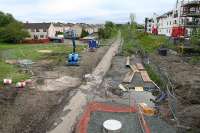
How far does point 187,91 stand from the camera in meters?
17.9

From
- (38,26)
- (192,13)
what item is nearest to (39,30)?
(38,26)

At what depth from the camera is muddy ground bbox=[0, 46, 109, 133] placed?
40.7 feet

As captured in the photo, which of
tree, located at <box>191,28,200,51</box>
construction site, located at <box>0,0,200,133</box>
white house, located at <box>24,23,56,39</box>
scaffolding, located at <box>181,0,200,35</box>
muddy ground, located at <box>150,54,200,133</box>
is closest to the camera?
construction site, located at <box>0,0,200,133</box>

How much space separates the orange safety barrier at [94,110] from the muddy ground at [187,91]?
250 centimetres

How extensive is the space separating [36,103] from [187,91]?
9.58 metres

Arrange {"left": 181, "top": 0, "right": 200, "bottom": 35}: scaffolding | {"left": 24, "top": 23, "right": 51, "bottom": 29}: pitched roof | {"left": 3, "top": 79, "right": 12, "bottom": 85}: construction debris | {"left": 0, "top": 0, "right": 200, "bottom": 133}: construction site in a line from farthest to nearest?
1. {"left": 24, "top": 23, "right": 51, "bottom": 29}: pitched roof
2. {"left": 181, "top": 0, "right": 200, "bottom": 35}: scaffolding
3. {"left": 3, "top": 79, "right": 12, "bottom": 85}: construction debris
4. {"left": 0, "top": 0, "right": 200, "bottom": 133}: construction site

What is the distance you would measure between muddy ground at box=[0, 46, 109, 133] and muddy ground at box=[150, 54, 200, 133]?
6.24 meters

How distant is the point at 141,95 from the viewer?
691 inches

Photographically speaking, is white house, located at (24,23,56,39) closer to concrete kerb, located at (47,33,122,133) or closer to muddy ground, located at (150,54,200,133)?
muddy ground, located at (150,54,200,133)

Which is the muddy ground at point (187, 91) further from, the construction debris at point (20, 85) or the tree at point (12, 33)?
the tree at point (12, 33)

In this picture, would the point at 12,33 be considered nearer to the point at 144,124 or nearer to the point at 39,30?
the point at 39,30

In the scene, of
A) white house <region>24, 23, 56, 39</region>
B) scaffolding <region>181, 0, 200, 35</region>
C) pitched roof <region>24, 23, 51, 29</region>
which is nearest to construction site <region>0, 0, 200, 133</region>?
scaffolding <region>181, 0, 200, 35</region>

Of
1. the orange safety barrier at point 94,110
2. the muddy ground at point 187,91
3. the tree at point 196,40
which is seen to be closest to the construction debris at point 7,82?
the orange safety barrier at point 94,110

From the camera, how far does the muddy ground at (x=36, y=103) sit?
12.4m
